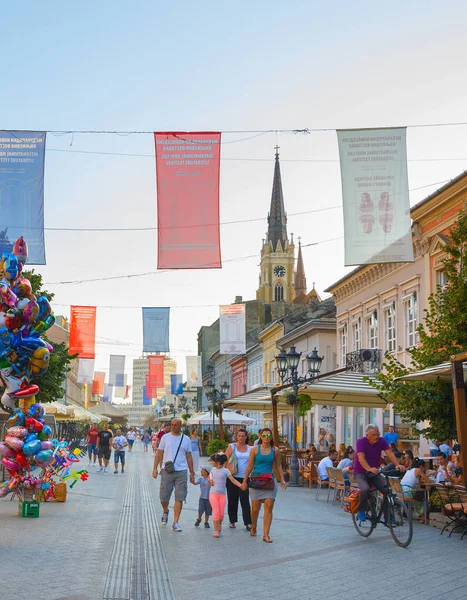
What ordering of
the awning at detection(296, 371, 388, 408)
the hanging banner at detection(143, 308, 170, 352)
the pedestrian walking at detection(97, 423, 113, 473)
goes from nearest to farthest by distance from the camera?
the awning at detection(296, 371, 388, 408)
the hanging banner at detection(143, 308, 170, 352)
the pedestrian walking at detection(97, 423, 113, 473)

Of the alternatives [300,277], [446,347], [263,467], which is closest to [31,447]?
[263,467]

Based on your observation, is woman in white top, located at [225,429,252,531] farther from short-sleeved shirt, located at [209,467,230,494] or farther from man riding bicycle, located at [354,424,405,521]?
man riding bicycle, located at [354,424,405,521]

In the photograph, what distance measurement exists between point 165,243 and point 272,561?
7889 millimetres

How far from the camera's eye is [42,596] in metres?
7.74

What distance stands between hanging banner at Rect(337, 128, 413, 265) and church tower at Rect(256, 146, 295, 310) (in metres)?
117

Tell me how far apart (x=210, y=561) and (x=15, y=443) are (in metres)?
5.31

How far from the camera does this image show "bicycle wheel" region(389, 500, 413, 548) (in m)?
11.9

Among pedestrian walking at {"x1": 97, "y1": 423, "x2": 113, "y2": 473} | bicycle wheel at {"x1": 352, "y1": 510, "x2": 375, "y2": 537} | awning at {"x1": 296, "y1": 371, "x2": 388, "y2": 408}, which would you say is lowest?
bicycle wheel at {"x1": 352, "y1": 510, "x2": 375, "y2": 537}

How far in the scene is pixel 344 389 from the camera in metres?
21.1

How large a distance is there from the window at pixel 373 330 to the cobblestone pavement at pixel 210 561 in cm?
2077

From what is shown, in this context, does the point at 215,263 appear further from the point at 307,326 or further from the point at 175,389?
the point at 175,389

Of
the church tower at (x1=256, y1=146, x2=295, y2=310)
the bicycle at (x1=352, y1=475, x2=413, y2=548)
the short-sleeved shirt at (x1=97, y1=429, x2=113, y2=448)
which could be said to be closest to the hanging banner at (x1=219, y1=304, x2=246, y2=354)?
the short-sleeved shirt at (x1=97, y1=429, x2=113, y2=448)

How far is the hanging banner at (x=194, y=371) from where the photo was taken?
197 ft

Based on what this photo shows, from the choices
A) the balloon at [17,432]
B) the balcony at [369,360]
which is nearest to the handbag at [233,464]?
the balloon at [17,432]
